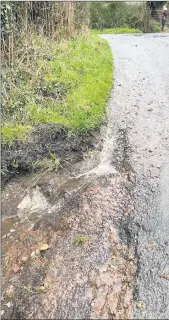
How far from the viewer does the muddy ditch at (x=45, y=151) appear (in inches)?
203

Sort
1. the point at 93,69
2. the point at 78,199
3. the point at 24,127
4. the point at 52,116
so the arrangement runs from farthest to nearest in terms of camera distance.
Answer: the point at 93,69, the point at 52,116, the point at 24,127, the point at 78,199

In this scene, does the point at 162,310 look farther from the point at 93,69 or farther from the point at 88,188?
the point at 93,69

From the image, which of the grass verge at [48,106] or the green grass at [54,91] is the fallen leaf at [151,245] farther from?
the green grass at [54,91]

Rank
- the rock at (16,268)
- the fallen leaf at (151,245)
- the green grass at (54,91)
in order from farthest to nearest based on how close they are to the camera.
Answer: the green grass at (54,91)
the fallen leaf at (151,245)
the rock at (16,268)

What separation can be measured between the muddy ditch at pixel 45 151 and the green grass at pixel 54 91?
148mm

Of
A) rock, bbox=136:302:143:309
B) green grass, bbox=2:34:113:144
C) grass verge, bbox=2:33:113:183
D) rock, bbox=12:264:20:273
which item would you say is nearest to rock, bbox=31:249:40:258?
rock, bbox=12:264:20:273

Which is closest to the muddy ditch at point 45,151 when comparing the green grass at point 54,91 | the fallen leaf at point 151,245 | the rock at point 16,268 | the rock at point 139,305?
the green grass at point 54,91

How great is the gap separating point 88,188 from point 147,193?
0.88 meters

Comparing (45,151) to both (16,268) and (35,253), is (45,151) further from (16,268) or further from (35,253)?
(16,268)

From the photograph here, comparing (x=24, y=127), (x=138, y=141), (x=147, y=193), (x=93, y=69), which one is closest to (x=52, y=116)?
(x=24, y=127)

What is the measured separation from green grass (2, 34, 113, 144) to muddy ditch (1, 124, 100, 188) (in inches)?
5.8

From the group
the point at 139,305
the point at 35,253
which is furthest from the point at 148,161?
the point at 139,305

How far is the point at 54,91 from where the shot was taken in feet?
22.1

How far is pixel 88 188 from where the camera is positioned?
4.93 m
